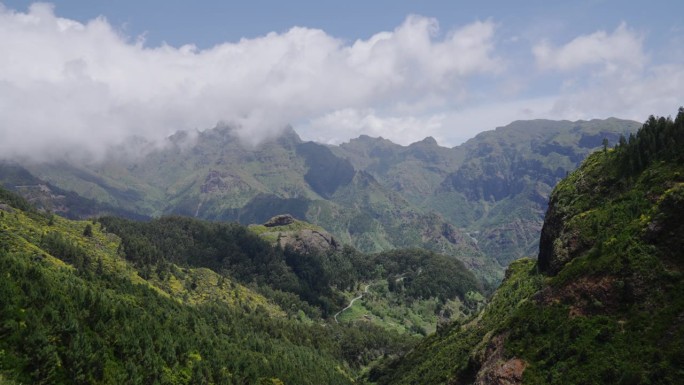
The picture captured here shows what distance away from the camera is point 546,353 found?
88.4m

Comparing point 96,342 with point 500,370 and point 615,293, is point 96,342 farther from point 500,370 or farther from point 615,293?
point 615,293

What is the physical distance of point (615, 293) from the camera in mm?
86688

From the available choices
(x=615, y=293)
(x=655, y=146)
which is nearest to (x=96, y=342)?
(x=615, y=293)

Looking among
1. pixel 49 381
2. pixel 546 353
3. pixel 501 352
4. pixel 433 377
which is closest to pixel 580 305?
pixel 546 353

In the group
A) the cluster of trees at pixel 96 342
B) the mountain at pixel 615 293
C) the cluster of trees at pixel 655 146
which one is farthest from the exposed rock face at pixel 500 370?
the cluster of trees at pixel 96 342

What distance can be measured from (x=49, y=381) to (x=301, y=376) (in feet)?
356

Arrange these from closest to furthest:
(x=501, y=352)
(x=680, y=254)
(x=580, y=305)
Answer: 1. (x=680, y=254)
2. (x=580, y=305)
3. (x=501, y=352)

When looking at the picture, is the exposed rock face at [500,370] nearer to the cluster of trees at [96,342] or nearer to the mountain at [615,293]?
the mountain at [615,293]

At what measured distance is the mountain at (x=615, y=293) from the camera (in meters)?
76.6

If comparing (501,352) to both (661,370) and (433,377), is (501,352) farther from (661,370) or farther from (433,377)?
(433,377)

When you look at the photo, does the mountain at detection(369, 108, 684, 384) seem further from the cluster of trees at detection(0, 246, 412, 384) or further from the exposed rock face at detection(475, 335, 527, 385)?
the cluster of trees at detection(0, 246, 412, 384)

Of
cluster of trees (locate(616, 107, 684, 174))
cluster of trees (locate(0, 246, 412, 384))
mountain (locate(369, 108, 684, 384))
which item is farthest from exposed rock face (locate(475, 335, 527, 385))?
cluster of trees (locate(0, 246, 412, 384))

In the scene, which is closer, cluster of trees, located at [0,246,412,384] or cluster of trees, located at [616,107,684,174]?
cluster of trees, located at [0,246,412,384]

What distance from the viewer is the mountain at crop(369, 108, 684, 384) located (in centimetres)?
7662
